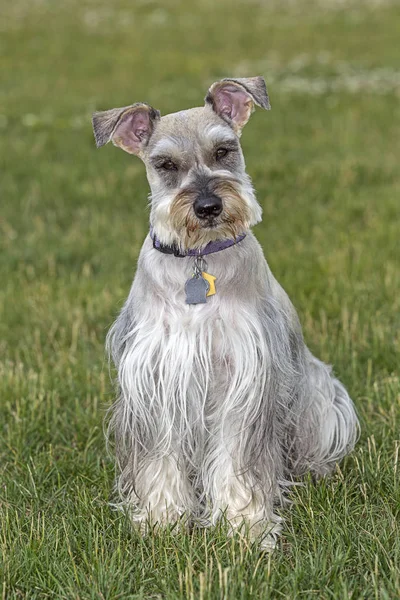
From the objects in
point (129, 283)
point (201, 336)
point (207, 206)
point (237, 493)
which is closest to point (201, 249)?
point (207, 206)

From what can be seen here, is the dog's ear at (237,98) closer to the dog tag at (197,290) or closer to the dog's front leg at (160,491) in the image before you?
the dog tag at (197,290)

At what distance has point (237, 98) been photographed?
3982 millimetres

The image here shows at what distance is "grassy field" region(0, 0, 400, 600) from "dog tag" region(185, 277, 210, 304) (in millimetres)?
1028

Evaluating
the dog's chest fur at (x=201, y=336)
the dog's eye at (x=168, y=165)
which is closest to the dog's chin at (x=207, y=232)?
the dog's chest fur at (x=201, y=336)

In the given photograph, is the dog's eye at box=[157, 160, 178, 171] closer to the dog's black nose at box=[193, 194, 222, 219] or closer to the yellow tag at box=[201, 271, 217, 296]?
the dog's black nose at box=[193, 194, 222, 219]

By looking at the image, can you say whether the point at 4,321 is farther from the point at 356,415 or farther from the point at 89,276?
the point at 356,415

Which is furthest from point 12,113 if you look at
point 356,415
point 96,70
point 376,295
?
point 356,415

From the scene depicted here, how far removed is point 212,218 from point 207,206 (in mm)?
61

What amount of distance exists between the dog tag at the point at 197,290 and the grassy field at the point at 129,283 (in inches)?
40.5

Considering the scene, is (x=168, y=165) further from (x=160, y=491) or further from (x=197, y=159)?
(x=160, y=491)

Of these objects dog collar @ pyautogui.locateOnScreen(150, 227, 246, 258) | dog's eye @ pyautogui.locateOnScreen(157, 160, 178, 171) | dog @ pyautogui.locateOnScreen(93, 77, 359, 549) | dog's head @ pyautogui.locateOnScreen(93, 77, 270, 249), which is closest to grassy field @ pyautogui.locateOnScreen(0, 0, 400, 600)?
dog @ pyautogui.locateOnScreen(93, 77, 359, 549)

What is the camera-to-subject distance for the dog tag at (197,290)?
12.1 feet

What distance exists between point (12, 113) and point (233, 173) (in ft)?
29.5

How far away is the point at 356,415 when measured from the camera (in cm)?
458
